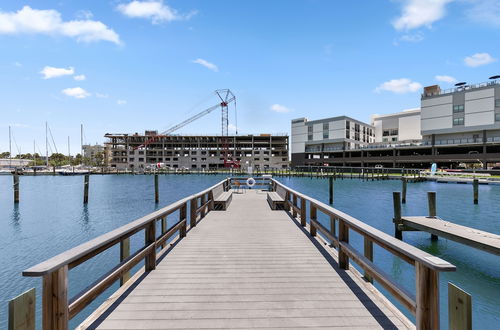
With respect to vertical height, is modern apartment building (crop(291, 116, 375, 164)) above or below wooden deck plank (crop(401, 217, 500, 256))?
above

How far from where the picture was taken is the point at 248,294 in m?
4.70

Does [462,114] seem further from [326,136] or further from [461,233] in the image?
[461,233]

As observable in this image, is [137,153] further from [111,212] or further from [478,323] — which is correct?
[478,323]

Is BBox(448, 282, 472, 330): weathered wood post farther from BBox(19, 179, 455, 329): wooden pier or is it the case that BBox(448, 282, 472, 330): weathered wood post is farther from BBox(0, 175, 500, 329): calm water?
BBox(0, 175, 500, 329): calm water

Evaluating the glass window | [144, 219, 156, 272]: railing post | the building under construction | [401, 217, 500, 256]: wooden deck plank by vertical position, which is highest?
the glass window

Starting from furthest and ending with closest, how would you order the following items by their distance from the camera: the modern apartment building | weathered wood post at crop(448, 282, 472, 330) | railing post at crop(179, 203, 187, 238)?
the modern apartment building, railing post at crop(179, 203, 187, 238), weathered wood post at crop(448, 282, 472, 330)

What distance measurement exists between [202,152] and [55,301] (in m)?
131

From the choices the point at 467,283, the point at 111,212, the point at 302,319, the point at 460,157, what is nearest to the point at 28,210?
the point at 111,212

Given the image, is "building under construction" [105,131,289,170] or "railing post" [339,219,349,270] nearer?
"railing post" [339,219,349,270]

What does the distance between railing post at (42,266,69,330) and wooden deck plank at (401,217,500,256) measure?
10718 millimetres

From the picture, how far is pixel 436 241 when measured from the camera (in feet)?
44.8

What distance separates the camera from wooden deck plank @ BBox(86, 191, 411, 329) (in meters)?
3.84

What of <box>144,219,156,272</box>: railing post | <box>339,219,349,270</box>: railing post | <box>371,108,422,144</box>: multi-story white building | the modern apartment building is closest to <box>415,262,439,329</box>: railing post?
<box>339,219,349,270</box>: railing post

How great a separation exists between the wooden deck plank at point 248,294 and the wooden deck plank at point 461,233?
18.9 feet
